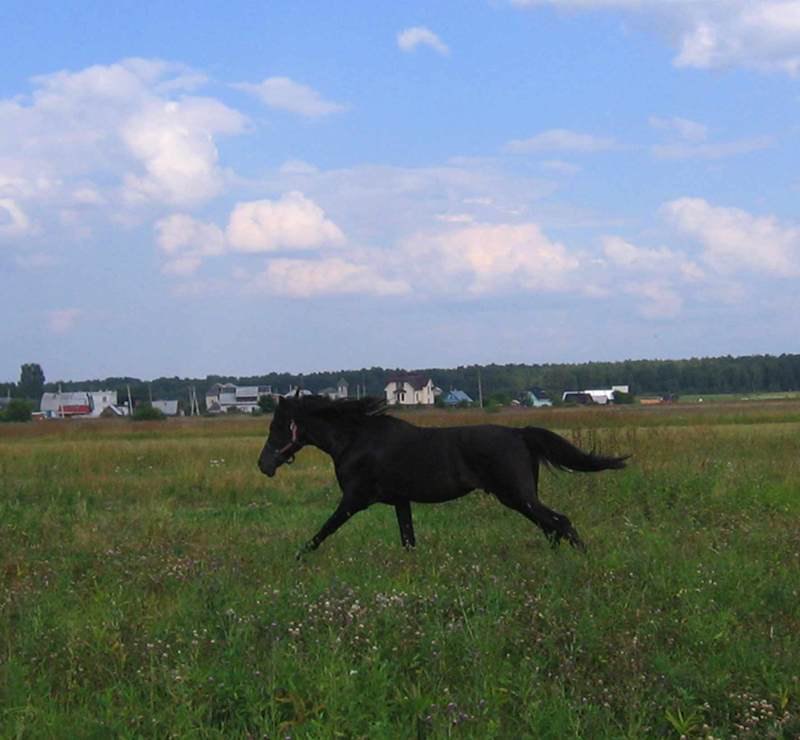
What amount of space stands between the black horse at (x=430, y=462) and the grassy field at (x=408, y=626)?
1.32 ft

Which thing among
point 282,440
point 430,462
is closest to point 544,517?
point 430,462

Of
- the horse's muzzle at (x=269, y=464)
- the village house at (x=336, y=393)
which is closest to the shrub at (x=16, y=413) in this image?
the village house at (x=336, y=393)

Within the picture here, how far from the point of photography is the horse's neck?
31.3 ft

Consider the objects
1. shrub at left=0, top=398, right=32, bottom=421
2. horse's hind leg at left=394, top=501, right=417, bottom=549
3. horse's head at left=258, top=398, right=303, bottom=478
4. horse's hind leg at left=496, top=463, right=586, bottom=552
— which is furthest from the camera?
shrub at left=0, top=398, right=32, bottom=421

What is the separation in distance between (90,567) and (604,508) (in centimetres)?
583

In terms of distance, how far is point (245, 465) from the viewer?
18547mm

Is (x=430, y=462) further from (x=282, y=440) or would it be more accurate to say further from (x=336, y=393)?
(x=336, y=393)

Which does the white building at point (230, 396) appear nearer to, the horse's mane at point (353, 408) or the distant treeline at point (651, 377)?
the distant treeline at point (651, 377)

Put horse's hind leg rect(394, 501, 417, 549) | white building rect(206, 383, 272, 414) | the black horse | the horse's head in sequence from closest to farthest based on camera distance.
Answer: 1. the black horse
2. horse's hind leg rect(394, 501, 417, 549)
3. the horse's head
4. white building rect(206, 383, 272, 414)

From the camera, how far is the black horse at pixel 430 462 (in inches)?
347

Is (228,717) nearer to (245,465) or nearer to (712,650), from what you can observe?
(712,650)

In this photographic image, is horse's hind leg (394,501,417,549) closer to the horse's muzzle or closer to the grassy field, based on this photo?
the grassy field

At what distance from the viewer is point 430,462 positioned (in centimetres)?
902

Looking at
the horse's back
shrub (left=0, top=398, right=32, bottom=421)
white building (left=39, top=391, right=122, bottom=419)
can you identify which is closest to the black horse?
the horse's back
